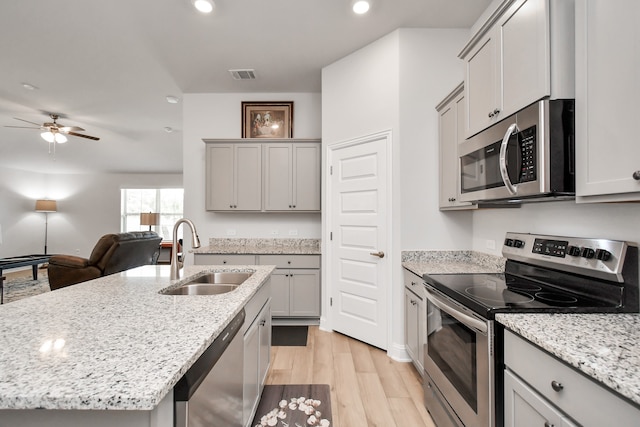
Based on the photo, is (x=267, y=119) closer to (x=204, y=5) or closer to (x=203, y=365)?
(x=204, y=5)

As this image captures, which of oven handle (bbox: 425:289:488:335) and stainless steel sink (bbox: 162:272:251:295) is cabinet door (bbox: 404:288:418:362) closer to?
oven handle (bbox: 425:289:488:335)

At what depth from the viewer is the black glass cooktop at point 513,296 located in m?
1.22

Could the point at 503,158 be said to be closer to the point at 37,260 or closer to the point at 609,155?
the point at 609,155

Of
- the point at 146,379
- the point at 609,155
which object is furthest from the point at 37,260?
the point at 609,155

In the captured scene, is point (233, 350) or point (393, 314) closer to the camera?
point (233, 350)

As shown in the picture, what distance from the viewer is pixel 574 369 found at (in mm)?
876

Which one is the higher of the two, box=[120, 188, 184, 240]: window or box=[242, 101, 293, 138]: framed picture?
box=[242, 101, 293, 138]: framed picture

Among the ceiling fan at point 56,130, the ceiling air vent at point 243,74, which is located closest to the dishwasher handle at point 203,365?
the ceiling air vent at point 243,74

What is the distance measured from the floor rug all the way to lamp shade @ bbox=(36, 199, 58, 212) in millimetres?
2209

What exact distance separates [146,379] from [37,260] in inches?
273

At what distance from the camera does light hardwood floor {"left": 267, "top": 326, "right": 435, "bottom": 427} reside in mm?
1891

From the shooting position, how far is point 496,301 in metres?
1.34

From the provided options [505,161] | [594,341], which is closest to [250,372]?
[594,341]

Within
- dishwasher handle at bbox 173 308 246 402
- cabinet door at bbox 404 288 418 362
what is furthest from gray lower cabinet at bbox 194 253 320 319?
dishwasher handle at bbox 173 308 246 402
